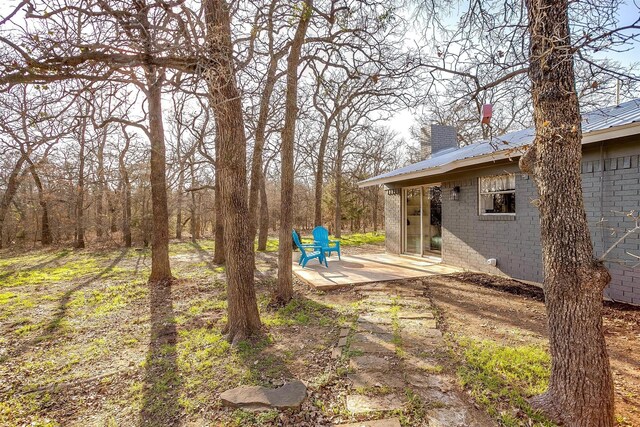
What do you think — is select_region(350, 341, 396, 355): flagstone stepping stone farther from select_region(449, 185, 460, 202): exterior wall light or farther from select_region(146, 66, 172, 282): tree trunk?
select_region(146, 66, 172, 282): tree trunk

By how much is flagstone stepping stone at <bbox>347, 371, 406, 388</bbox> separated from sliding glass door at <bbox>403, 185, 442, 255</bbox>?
6.32m

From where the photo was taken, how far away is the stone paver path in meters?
2.32

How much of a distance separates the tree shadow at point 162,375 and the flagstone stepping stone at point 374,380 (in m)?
1.42

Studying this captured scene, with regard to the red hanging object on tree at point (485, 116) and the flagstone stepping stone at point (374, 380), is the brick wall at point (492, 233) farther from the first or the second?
the flagstone stepping stone at point (374, 380)

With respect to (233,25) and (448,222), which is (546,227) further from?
(448,222)

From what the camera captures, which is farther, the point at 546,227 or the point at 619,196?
the point at 619,196

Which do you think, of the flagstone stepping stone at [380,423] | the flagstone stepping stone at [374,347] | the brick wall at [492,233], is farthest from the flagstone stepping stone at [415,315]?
the brick wall at [492,233]

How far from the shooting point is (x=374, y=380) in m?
2.72

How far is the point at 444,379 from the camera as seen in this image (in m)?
2.70

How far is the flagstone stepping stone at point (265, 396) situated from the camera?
8.14 feet

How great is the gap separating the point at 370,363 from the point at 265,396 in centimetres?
102

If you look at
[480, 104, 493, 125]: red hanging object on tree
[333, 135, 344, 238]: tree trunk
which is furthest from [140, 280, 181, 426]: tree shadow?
[333, 135, 344, 238]: tree trunk

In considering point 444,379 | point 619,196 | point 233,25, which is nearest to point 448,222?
point 619,196

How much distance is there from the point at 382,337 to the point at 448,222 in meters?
5.00
